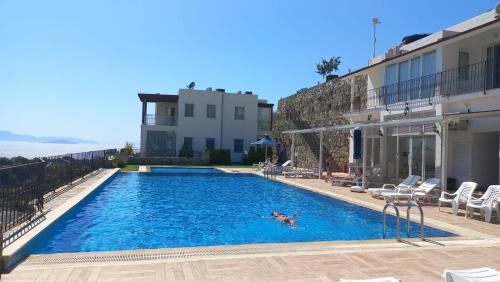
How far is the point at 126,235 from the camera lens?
350 inches

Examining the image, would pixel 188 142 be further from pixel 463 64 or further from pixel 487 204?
pixel 487 204

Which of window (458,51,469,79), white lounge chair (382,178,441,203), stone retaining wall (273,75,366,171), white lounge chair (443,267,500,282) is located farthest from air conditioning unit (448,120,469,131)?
white lounge chair (443,267,500,282)

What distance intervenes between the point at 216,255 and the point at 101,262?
1.61m

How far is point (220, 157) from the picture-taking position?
107ft

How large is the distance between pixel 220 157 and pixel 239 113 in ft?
16.1

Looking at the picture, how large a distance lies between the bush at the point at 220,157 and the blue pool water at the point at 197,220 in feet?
50.3

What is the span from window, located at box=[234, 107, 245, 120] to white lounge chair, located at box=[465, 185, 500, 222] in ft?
86.6

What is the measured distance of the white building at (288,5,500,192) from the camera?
43.9 ft

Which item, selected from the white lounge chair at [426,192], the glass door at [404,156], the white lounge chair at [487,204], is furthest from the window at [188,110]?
the white lounge chair at [487,204]

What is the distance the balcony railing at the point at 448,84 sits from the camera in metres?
13.7

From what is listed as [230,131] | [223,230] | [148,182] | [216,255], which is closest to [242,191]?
[148,182]

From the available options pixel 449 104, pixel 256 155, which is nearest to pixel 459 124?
pixel 449 104

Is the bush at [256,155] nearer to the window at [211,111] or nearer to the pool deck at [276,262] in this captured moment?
the window at [211,111]

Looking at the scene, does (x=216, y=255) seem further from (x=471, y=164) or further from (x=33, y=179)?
(x=471, y=164)
